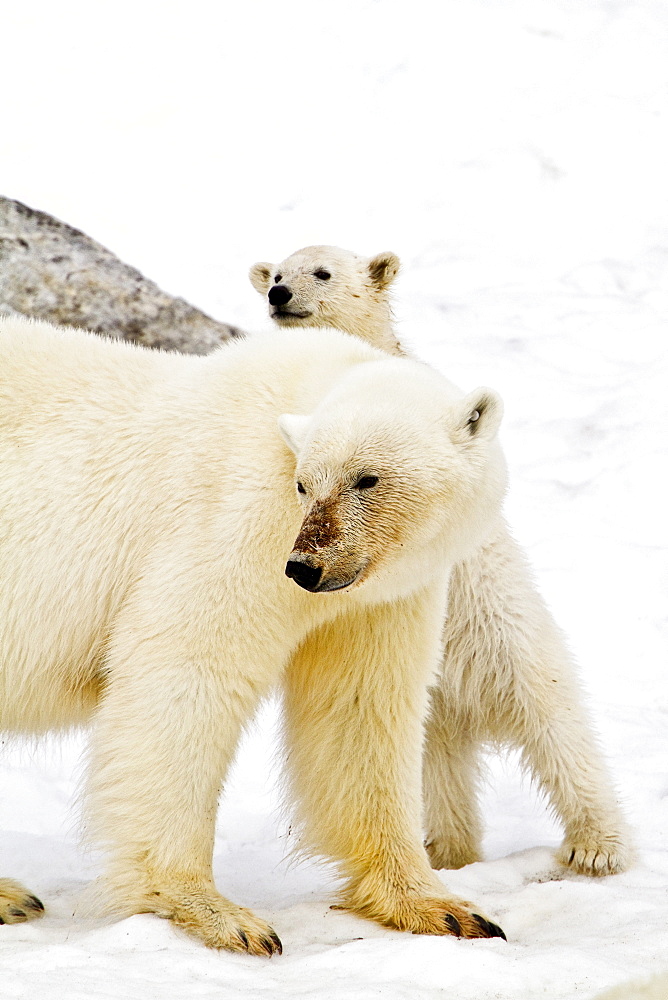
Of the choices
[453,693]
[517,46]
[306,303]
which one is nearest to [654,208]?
[517,46]

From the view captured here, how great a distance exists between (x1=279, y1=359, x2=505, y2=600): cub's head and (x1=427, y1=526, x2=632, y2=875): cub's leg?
1276 mm

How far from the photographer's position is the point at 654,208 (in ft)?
35.5

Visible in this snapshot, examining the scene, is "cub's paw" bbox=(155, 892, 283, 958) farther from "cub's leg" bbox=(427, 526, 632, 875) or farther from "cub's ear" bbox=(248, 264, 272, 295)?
"cub's ear" bbox=(248, 264, 272, 295)

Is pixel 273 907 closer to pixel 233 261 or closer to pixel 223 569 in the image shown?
pixel 223 569

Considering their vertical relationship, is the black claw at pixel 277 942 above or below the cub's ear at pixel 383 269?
below

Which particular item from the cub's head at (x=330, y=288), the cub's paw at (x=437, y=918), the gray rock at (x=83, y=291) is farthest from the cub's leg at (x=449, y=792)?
the gray rock at (x=83, y=291)

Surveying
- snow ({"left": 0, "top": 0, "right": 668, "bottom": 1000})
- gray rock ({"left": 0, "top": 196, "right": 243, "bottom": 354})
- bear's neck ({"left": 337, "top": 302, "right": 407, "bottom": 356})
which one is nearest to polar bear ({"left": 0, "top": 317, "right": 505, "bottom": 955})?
snow ({"left": 0, "top": 0, "right": 668, "bottom": 1000})

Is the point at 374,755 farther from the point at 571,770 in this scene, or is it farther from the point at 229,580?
the point at 571,770

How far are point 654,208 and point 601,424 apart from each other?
3.26 m

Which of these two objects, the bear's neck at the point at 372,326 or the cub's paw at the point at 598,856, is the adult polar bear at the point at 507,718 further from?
the bear's neck at the point at 372,326

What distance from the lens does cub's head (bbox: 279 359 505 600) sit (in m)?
3.18

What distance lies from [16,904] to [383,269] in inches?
136

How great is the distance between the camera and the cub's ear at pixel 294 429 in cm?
336

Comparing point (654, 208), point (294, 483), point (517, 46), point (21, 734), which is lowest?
point (21, 734)
